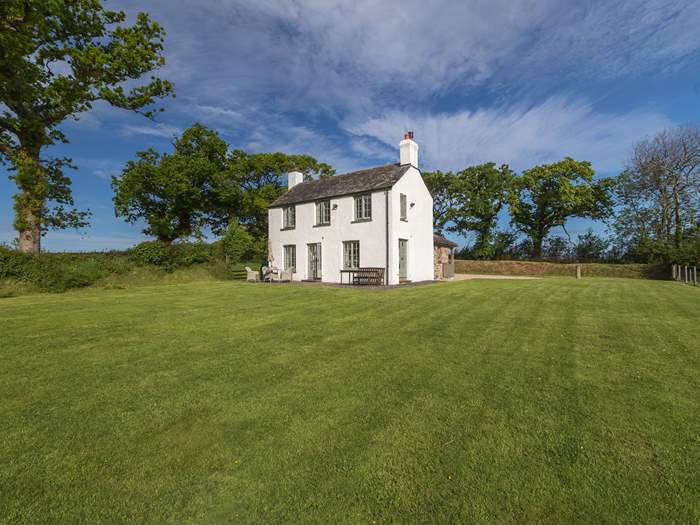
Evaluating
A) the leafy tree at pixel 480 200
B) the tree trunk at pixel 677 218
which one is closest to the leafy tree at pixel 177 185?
the leafy tree at pixel 480 200

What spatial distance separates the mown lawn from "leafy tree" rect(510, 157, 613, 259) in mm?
34546

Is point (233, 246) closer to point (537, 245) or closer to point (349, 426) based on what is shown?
point (349, 426)

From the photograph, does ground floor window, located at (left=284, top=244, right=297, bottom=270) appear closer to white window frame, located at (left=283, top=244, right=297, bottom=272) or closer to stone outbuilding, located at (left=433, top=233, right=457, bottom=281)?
white window frame, located at (left=283, top=244, right=297, bottom=272)

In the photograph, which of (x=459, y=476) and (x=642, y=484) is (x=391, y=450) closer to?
(x=459, y=476)

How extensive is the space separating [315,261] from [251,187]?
17.7m

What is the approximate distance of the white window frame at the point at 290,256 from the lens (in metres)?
22.9

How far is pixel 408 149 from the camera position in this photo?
20.2 meters

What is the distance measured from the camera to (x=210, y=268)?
23.0 meters

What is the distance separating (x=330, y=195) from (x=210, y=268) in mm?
9531

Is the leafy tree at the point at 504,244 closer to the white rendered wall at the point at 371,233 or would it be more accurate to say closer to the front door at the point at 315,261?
the white rendered wall at the point at 371,233

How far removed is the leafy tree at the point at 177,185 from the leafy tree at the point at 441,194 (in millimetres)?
23680

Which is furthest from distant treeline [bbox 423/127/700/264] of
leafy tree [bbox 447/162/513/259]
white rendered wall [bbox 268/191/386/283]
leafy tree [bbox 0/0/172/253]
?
leafy tree [bbox 0/0/172/253]

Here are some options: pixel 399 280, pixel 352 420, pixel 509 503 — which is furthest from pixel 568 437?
pixel 399 280

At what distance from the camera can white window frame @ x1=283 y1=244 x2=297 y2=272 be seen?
2289cm
